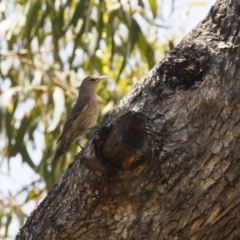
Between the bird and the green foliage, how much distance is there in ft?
0.82

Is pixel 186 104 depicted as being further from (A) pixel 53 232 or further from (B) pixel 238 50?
(A) pixel 53 232

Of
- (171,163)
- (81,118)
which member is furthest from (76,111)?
(171,163)

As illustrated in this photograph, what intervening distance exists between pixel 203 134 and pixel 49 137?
418 cm

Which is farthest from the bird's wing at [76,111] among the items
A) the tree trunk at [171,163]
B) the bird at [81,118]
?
the tree trunk at [171,163]

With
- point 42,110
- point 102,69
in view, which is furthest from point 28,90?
point 102,69

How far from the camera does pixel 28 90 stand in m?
6.66

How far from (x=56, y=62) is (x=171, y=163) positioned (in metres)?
4.69

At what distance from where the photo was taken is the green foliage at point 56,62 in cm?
623

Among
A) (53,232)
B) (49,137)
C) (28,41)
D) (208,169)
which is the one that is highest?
(28,41)

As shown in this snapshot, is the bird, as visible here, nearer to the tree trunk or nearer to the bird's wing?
the bird's wing

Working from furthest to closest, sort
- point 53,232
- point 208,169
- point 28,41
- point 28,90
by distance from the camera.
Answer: point 28,90 < point 28,41 < point 53,232 < point 208,169

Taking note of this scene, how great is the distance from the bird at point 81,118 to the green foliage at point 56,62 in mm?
249

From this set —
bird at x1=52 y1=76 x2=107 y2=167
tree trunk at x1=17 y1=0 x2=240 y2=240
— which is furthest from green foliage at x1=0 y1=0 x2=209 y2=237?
tree trunk at x1=17 y1=0 x2=240 y2=240

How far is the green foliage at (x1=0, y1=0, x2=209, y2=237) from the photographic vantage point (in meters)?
6.23
